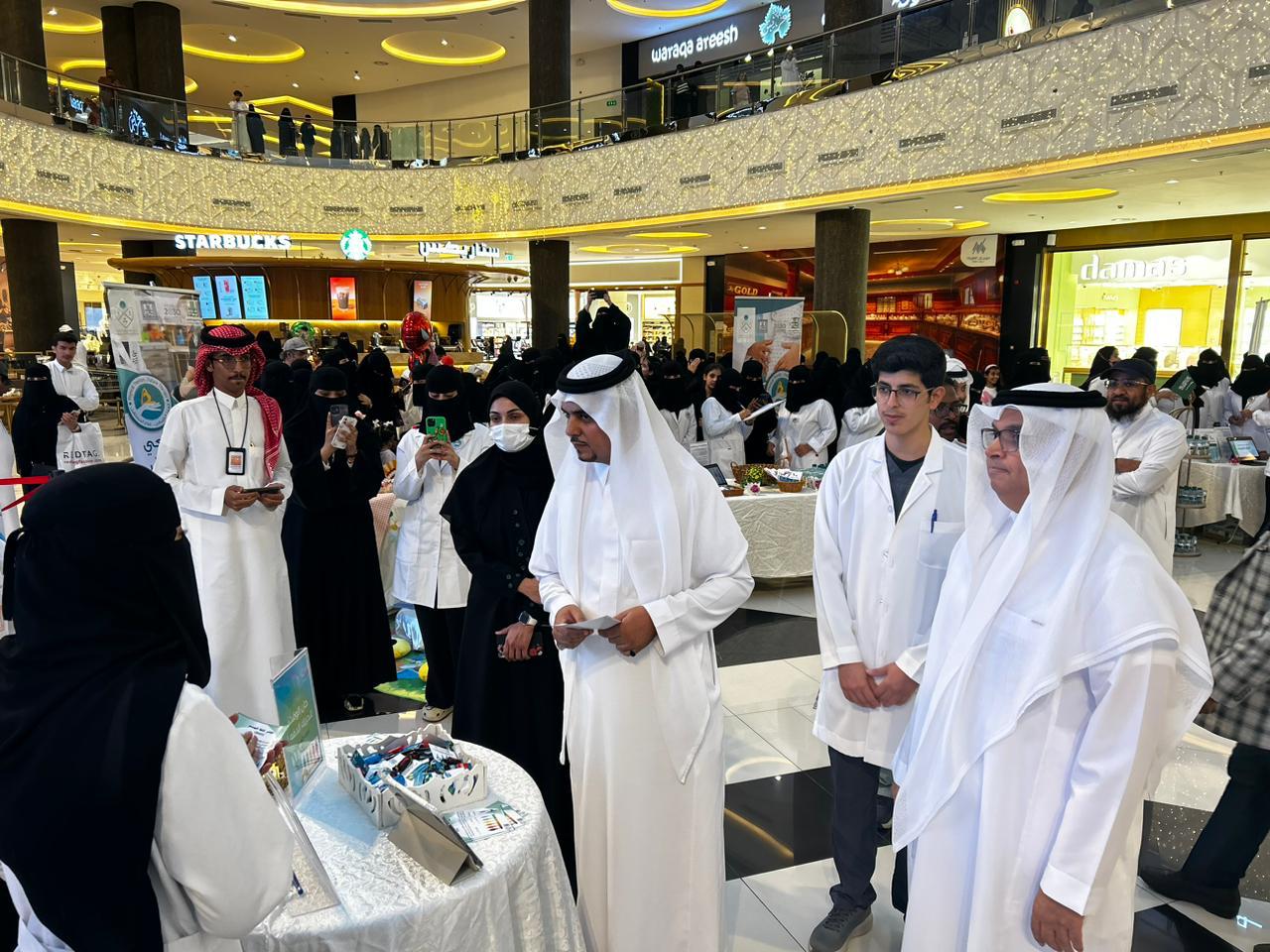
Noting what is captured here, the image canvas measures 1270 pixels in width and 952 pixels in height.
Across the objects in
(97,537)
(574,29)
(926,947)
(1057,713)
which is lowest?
(926,947)

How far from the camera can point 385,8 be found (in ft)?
60.9

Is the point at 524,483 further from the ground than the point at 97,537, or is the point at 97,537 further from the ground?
the point at 97,537

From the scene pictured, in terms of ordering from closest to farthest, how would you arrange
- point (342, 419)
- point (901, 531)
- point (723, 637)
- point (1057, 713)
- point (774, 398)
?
point (1057, 713) < point (901, 531) < point (342, 419) < point (723, 637) < point (774, 398)

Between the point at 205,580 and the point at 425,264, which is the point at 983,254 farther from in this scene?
the point at 205,580

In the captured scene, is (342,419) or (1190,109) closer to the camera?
(342,419)

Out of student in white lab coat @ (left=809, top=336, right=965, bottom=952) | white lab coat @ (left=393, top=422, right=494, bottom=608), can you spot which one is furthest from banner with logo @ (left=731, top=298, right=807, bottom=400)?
student in white lab coat @ (left=809, top=336, right=965, bottom=952)

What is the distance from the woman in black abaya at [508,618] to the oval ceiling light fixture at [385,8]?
18662 millimetres

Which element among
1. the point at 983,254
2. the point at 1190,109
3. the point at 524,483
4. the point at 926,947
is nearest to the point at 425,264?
the point at 983,254

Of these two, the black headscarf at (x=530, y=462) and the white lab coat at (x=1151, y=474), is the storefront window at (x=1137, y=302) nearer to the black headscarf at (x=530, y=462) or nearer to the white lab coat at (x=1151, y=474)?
the white lab coat at (x=1151, y=474)

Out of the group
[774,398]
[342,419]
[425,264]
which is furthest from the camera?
[425,264]

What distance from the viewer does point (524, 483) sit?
9.59 ft

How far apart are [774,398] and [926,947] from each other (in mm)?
6350

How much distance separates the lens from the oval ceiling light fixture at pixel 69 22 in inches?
747

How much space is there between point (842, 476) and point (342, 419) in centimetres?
228
